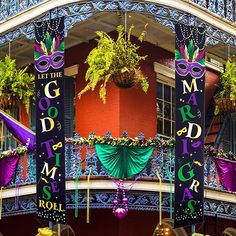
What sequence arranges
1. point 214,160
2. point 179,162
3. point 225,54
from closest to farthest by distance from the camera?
point 179,162 < point 214,160 < point 225,54

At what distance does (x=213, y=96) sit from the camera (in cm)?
2061

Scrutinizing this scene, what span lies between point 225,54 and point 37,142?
5.68 metres

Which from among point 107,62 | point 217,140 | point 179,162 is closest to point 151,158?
point 179,162

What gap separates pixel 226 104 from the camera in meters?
18.8

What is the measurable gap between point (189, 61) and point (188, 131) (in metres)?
1.42

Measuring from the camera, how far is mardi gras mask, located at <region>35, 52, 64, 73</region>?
16797 mm

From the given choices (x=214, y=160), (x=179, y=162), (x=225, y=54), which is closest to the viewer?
(x=179, y=162)

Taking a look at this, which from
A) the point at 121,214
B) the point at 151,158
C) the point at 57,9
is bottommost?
the point at 121,214

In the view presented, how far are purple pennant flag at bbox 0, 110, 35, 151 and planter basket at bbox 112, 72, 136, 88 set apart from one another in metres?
2.29

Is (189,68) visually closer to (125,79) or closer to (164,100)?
(125,79)

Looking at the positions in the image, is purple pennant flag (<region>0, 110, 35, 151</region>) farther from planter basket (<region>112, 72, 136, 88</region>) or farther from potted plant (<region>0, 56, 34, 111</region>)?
planter basket (<region>112, 72, 136, 88</region>)

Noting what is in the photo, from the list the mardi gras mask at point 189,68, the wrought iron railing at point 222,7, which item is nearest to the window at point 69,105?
the mardi gras mask at point 189,68

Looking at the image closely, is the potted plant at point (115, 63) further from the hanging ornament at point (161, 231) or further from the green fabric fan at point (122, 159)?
the hanging ornament at point (161, 231)

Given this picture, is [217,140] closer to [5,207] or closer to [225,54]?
[225,54]
